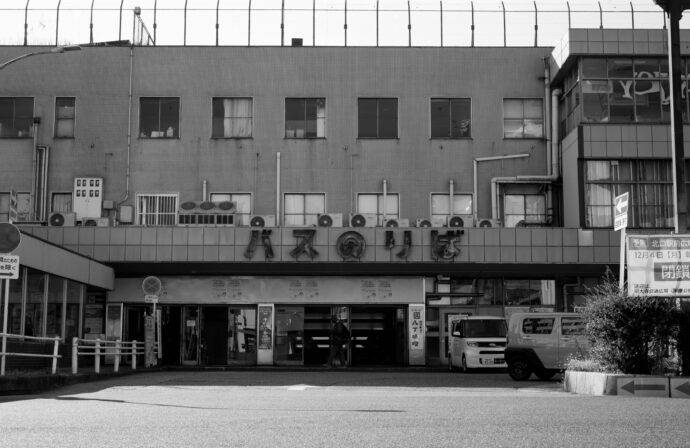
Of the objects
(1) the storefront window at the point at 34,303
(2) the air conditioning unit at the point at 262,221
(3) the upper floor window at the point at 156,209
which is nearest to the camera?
(1) the storefront window at the point at 34,303

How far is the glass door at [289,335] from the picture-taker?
3791 centimetres

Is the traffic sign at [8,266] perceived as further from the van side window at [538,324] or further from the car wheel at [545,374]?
the car wheel at [545,374]

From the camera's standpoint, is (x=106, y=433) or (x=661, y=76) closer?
(x=106, y=433)

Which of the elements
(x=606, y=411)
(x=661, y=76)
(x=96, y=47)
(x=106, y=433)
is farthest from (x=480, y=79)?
(x=106, y=433)

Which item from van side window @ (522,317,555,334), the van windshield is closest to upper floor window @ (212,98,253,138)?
the van windshield

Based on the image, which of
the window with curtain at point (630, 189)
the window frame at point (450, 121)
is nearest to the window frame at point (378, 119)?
the window frame at point (450, 121)

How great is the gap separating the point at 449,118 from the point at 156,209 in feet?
41.0

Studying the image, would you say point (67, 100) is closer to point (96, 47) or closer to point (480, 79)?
point (96, 47)

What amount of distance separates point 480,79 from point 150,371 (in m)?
18.1

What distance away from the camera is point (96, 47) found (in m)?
39.7

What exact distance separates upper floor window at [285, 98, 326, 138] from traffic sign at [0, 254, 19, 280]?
844 inches

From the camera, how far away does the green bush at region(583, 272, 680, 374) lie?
17641mm

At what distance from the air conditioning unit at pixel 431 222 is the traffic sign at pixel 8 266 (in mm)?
20125

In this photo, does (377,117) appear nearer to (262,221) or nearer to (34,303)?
(262,221)
